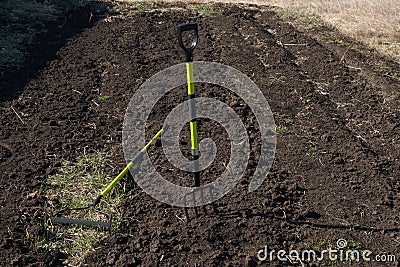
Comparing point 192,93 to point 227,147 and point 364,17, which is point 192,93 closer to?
point 227,147

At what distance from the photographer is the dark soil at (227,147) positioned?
14.3ft

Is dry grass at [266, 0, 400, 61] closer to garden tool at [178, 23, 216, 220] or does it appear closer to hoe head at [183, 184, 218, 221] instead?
hoe head at [183, 184, 218, 221]

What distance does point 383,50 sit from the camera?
9.03 metres

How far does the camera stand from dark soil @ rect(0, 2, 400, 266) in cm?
437

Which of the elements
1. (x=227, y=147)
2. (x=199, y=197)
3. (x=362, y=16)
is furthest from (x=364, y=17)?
(x=199, y=197)

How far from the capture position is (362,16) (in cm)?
1089

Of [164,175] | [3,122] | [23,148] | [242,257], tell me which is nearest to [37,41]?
[3,122]

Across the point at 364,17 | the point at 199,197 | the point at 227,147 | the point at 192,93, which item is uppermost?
the point at 364,17

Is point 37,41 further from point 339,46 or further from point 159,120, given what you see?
point 339,46

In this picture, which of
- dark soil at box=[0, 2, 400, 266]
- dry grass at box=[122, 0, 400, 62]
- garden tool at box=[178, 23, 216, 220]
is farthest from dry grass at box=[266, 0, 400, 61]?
garden tool at box=[178, 23, 216, 220]

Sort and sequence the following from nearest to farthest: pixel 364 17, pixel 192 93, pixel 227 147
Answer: pixel 192 93, pixel 227 147, pixel 364 17

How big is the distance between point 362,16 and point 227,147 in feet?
21.4

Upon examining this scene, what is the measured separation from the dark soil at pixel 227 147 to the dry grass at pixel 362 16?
21.8 inches

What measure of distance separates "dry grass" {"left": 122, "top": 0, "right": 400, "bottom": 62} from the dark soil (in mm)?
553
